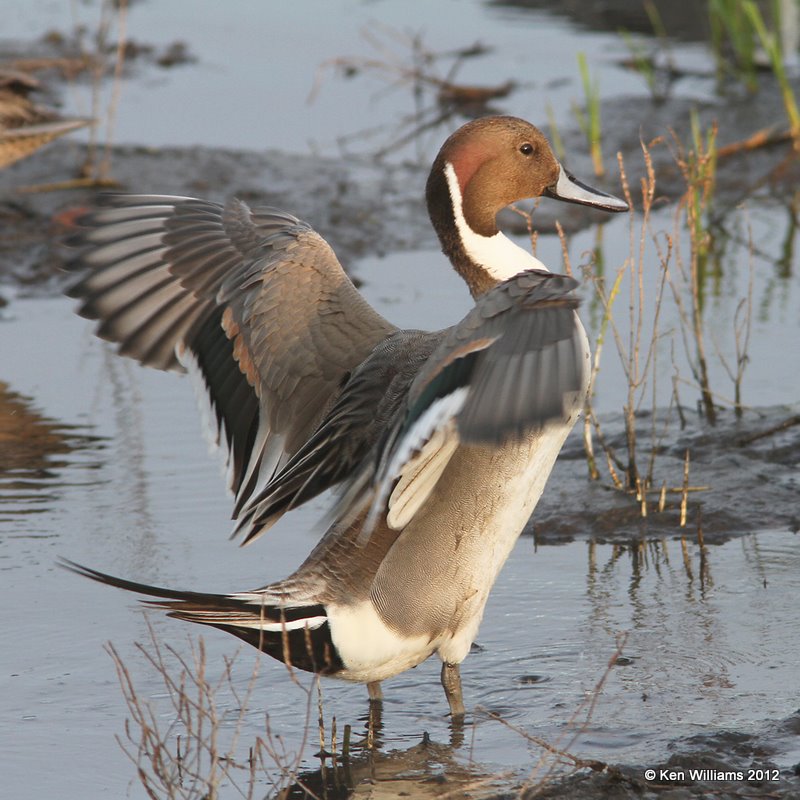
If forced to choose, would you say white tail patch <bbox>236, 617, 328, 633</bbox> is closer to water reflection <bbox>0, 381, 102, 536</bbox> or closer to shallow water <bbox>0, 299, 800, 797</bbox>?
shallow water <bbox>0, 299, 800, 797</bbox>

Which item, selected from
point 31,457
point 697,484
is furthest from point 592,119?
point 31,457

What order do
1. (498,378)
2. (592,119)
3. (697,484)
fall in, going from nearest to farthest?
(498,378)
(697,484)
(592,119)

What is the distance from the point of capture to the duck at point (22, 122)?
790 centimetres

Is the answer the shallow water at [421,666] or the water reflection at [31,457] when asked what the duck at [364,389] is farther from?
the water reflection at [31,457]

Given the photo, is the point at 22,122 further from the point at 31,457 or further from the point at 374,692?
the point at 374,692

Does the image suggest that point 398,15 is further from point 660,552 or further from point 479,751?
point 479,751

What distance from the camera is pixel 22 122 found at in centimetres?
795

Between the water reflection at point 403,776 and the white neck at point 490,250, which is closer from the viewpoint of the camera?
the water reflection at point 403,776

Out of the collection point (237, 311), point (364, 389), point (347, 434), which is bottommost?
point (347, 434)

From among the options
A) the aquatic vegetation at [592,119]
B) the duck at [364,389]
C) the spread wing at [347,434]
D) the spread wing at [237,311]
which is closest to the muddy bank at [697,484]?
the duck at [364,389]

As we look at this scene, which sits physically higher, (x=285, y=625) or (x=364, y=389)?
(x=364, y=389)

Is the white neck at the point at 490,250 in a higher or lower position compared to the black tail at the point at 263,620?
higher

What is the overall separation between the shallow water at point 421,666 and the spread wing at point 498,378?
87 cm

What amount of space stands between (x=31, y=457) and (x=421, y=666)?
206 centimetres
